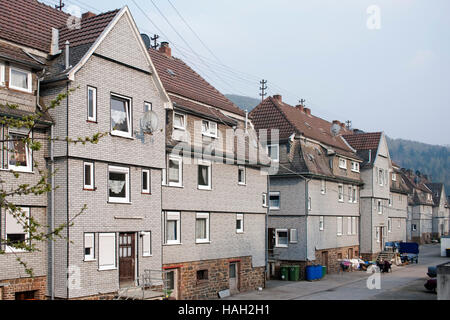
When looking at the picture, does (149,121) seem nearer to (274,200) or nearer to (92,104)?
(92,104)

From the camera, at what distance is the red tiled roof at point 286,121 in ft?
133

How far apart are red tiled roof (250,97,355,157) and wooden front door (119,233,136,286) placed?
2116cm

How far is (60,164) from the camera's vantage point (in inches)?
730

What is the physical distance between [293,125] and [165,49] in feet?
43.0

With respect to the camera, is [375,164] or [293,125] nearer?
[293,125]

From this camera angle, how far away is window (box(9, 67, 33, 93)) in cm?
1816

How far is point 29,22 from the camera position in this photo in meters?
21.2

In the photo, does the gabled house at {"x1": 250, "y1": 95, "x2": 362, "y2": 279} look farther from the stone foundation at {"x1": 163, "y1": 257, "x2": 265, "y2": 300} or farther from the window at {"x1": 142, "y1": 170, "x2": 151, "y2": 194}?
the window at {"x1": 142, "y1": 170, "x2": 151, "y2": 194}

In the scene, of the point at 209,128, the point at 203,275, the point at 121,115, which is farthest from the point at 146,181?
the point at 203,275

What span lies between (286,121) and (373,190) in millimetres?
14039

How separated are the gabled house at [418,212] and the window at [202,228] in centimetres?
5958
